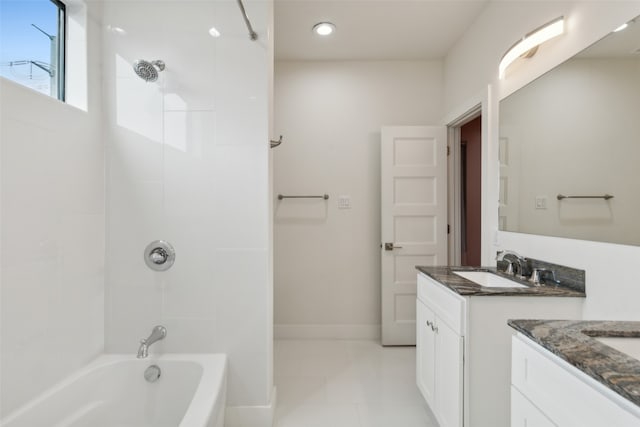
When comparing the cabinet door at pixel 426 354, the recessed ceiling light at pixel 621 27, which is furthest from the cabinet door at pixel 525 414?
the recessed ceiling light at pixel 621 27

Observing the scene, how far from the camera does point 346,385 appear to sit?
2.19 meters

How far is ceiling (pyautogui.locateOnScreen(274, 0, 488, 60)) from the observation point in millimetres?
2227

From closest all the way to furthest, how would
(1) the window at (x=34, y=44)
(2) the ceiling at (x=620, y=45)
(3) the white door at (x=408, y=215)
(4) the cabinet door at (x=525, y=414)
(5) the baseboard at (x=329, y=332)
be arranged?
1. (4) the cabinet door at (x=525, y=414)
2. (2) the ceiling at (x=620, y=45)
3. (1) the window at (x=34, y=44)
4. (3) the white door at (x=408, y=215)
5. (5) the baseboard at (x=329, y=332)

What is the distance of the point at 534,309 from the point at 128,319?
2.06m

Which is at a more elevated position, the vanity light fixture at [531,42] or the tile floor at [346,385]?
the vanity light fixture at [531,42]

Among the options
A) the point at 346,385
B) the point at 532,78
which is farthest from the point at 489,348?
the point at 532,78

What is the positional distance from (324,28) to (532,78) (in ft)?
5.11

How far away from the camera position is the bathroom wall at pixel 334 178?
3016 millimetres

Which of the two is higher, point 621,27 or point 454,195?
point 621,27

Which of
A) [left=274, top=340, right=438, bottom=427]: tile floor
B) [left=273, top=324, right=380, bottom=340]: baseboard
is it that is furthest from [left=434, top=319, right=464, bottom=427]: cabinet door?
[left=273, top=324, right=380, bottom=340]: baseboard

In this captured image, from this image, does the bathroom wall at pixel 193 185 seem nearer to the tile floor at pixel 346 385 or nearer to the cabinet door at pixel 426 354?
the tile floor at pixel 346 385

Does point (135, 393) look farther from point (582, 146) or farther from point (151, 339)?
point (582, 146)

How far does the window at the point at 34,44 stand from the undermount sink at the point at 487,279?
2.32 meters

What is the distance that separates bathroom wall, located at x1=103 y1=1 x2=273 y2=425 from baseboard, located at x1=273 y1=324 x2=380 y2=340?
131cm
